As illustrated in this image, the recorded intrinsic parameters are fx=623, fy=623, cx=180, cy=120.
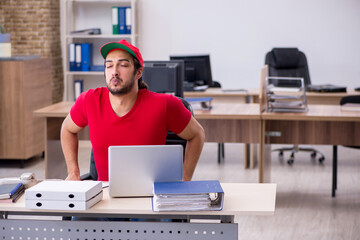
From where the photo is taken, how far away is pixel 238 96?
6.43 meters

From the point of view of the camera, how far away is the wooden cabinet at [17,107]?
6.15 m

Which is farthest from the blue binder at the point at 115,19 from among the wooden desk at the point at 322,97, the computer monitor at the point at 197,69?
the wooden desk at the point at 322,97

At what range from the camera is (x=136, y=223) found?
2.47m

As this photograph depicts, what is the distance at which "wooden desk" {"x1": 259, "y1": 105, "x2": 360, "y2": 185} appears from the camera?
15.7ft

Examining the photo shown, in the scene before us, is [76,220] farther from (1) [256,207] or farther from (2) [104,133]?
(1) [256,207]

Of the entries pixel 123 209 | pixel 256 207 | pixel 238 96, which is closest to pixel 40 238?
pixel 123 209

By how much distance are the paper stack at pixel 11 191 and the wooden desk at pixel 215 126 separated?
7.96ft

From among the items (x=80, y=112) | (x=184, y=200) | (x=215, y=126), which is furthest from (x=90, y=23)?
(x=184, y=200)

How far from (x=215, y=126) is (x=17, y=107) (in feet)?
7.33

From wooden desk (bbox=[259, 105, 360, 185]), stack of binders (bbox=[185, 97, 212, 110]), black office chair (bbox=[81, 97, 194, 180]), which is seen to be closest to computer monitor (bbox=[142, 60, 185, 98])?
stack of binders (bbox=[185, 97, 212, 110])

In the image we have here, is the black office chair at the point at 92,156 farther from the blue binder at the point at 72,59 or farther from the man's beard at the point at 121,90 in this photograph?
the blue binder at the point at 72,59

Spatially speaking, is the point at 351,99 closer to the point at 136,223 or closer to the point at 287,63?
the point at 287,63

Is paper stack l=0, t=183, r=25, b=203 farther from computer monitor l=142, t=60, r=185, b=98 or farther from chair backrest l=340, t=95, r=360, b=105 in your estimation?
chair backrest l=340, t=95, r=360, b=105

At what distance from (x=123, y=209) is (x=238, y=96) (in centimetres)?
419
